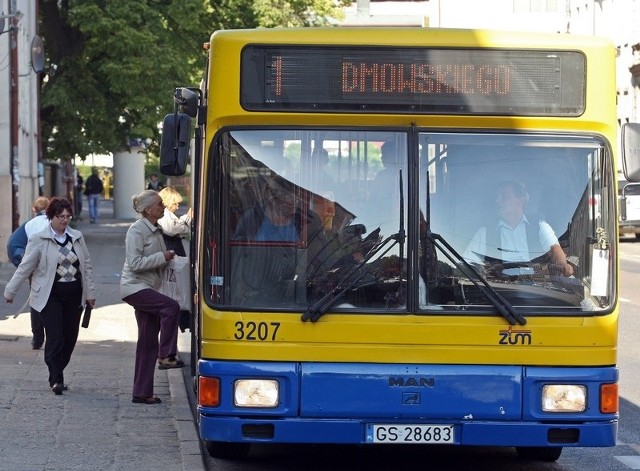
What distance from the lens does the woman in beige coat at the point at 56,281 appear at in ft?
36.3

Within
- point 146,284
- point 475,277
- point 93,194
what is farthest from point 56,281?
point 93,194

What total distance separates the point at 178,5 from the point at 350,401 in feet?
90.1

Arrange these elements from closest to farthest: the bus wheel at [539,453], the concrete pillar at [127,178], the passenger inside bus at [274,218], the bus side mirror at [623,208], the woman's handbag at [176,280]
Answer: the passenger inside bus at [274,218] < the bus side mirror at [623,208] < the bus wheel at [539,453] < the woman's handbag at [176,280] < the concrete pillar at [127,178]

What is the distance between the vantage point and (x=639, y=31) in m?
52.8

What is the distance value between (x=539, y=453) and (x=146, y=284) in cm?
358

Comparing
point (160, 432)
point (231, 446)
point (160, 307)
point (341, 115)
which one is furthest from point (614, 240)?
point (160, 307)

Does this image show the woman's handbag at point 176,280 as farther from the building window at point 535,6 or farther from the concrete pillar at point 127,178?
the building window at point 535,6

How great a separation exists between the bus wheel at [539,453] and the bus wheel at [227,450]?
1.83 m

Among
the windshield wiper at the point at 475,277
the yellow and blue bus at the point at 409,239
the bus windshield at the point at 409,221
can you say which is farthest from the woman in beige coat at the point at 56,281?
the windshield wiper at the point at 475,277

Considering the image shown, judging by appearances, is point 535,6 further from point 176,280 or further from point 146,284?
point 146,284

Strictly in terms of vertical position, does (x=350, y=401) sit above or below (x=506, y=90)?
below

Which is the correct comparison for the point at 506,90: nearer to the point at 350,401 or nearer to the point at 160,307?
the point at 350,401

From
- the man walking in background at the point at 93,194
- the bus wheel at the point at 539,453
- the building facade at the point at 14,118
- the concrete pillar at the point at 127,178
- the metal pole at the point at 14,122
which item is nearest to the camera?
the bus wheel at the point at 539,453

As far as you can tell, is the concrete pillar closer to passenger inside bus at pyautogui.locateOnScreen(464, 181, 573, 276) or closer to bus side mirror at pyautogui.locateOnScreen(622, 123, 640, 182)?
bus side mirror at pyautogui.locateOnScreen(622, 123, 640, 182)
